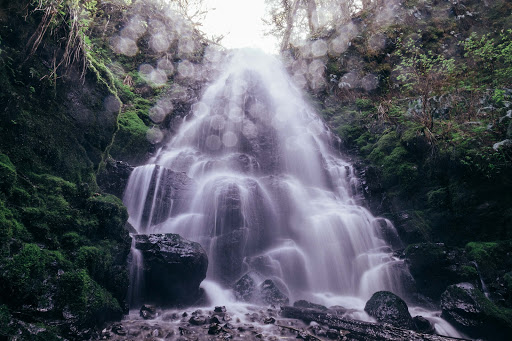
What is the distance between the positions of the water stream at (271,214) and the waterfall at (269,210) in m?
0.03

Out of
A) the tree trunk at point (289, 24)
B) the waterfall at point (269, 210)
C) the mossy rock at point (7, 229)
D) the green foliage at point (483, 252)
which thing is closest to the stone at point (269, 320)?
the waterfall at point (269, 210)

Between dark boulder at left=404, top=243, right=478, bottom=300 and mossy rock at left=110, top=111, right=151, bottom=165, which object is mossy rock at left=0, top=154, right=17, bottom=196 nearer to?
mossy rock at left=110, top=111, right=151, bottom=165

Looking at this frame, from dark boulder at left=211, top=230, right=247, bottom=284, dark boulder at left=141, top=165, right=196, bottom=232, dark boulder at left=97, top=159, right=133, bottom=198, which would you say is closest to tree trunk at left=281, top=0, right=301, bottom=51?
dark boulder at left=141, top=165, right=196, bottom=232

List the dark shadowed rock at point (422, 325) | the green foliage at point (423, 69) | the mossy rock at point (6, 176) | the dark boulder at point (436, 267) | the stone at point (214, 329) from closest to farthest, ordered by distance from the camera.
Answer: the mossy rock at point (6, 176) → the stone at point (214, 329) → the dark shadowed rock at point (422, 325) → the dark boulder at point (436, 267) → the green foliage at point (423, 69)

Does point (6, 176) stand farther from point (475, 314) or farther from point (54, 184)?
point (475, 314)

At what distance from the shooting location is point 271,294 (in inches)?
273

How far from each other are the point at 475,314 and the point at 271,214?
19.3ft

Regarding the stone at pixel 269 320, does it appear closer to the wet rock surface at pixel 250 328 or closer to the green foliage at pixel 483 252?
the wet rock surface at pixel 250 328

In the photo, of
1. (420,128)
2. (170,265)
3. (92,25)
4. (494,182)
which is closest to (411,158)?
(420,128)

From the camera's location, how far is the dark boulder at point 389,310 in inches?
213

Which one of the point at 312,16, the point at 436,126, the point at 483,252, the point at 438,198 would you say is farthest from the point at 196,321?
the point at 312,16

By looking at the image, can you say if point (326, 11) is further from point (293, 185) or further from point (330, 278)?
point (330, 278)

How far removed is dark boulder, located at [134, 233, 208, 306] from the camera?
6.26 m

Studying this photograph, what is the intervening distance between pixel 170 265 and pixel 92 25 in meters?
16.1
